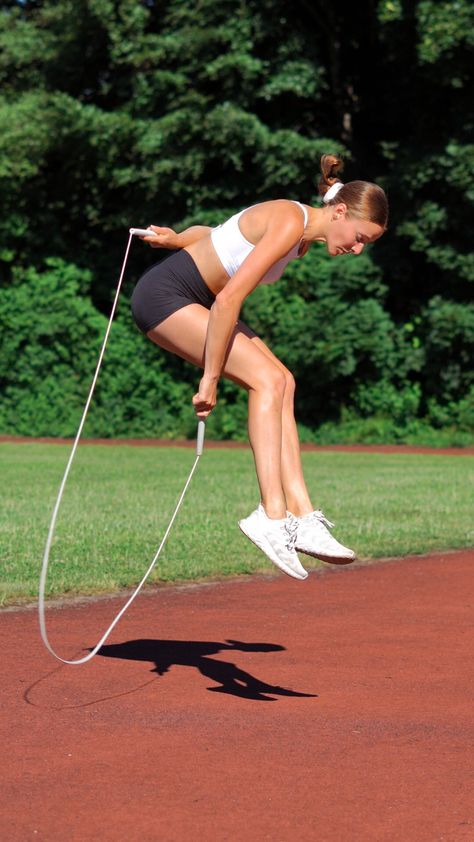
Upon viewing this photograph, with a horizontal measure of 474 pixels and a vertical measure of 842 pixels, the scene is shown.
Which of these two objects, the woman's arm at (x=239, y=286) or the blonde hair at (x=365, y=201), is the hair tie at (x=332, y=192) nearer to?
the blonde hair at (x=365, y=201)

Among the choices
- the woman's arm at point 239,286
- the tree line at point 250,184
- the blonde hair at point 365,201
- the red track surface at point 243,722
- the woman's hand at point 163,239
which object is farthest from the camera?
the tree line at point 250,184

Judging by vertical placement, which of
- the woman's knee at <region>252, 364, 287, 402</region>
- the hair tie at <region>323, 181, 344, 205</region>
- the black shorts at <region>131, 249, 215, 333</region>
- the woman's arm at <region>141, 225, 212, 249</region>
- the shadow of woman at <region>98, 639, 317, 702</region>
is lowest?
the shadow of woman at <region>98, 639, 317, 702</region>

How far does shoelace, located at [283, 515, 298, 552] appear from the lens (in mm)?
5707

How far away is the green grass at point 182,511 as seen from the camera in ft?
33.2

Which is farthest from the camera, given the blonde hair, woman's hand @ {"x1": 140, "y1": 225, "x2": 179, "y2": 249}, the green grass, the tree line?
the tree line

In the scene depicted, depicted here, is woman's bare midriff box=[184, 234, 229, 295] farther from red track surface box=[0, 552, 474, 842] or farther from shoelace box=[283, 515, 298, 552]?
red track surface box=[0, 552, 474, 842]

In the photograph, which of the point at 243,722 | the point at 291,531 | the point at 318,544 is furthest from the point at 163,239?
the point at 243,722

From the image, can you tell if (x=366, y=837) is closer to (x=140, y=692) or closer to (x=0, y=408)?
(x=140, y=692)

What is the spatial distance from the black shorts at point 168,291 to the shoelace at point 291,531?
1088 mm

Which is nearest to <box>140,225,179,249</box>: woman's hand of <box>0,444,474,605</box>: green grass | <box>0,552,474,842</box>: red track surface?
<box>0,552,474,842</box>: red track surface

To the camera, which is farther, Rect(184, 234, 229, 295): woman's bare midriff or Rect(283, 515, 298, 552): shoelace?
Rect(184, 234, 229, 295): woman's bare midriff

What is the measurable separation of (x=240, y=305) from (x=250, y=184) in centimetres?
2088

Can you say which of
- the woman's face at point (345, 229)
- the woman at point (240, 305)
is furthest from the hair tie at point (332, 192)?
the woman's face at point (345, 229)

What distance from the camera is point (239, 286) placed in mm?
5480
